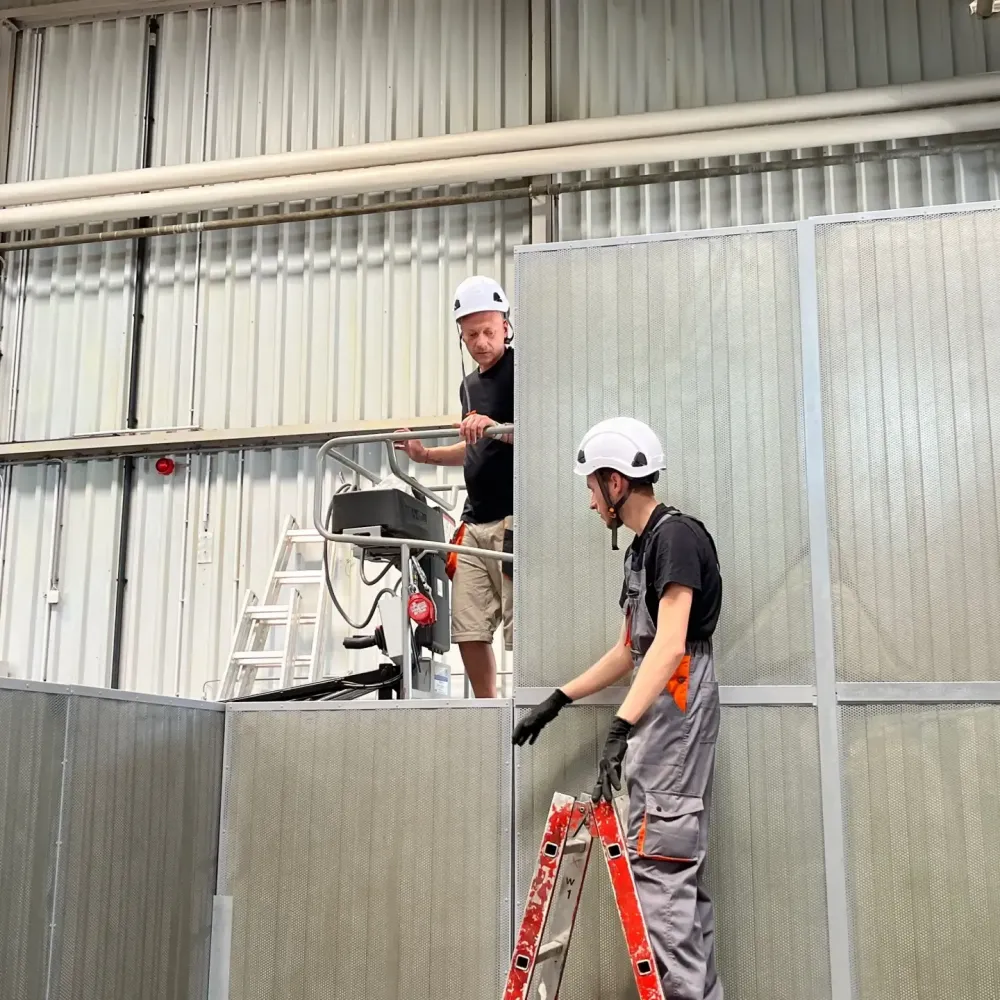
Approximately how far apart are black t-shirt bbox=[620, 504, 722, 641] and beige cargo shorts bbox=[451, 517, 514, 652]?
113 cm

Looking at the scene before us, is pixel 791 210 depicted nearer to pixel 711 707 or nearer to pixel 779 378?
pixel 779 378

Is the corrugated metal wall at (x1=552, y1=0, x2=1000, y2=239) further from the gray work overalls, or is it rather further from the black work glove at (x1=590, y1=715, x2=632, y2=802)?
the black work glove at (x1=590, y1=715, x2=632, y2=802)

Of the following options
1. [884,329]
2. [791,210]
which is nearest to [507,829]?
[884,329]

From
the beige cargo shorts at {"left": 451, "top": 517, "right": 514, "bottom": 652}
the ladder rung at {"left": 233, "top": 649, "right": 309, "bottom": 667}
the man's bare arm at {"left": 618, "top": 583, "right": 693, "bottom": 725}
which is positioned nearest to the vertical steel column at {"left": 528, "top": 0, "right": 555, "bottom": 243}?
the ladder rung at {"left": 233, "top": 649, "right": 309, "bottom": 667}

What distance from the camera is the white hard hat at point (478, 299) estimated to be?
4.94 metres

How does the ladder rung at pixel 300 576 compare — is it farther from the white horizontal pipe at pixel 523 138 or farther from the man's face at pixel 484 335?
the man's face at pixel 484 335

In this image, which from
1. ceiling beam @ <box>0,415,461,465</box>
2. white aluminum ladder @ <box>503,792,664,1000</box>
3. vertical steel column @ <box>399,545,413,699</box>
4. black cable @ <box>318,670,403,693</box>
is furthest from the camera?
ceiling beam @ <box>0,415,461,465</box>

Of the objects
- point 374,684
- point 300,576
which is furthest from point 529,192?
point 374,684

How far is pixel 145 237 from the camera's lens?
960 centimetres

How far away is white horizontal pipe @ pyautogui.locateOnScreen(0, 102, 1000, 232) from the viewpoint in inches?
321

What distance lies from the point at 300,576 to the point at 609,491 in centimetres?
480

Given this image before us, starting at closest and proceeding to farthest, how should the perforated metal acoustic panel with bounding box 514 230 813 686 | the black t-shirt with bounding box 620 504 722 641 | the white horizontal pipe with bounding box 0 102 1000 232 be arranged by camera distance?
1. the black t-shirt with bounding box 620 504 722 641
2. the perforated metal acoustic panel with bounding box 514 230 813 686
3. the white horizontal pipe with bounding box 0 102 1000 232

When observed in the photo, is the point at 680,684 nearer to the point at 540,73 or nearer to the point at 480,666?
the point at 480,666

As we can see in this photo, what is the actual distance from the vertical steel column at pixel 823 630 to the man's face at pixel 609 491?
2.31 ft
